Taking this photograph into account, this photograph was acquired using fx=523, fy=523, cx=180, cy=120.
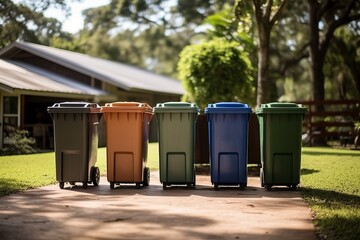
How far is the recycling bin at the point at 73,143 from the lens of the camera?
341 inches

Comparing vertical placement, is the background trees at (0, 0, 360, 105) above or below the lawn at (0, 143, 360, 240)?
above

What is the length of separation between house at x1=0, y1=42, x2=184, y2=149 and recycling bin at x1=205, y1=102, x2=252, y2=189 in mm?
9844

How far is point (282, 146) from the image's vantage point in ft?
27.9

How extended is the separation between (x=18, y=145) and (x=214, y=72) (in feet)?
22.9

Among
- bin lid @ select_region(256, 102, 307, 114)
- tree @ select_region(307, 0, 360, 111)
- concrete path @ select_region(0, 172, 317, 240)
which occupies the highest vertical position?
tree @ select_region(307, 0, 360, 111)

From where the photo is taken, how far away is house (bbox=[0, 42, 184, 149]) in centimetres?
1806

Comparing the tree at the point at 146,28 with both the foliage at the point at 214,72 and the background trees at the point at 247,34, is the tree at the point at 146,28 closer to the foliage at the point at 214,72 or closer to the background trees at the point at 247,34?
the background trees at the point at 247,34

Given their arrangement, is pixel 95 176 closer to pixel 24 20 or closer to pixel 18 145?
pixel 18 145

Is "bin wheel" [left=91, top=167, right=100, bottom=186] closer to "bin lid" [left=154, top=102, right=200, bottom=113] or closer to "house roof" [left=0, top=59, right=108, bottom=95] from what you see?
"bin lid" [left=154, top=102, right=200, bottom=113]

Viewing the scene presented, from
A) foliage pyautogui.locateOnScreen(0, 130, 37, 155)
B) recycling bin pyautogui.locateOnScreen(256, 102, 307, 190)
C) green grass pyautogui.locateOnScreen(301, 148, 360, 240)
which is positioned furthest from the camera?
foliage pyautogui.locateOnScreen(0, 130, 37, 155)

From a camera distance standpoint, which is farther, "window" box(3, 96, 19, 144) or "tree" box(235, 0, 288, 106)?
"window" box(3, 96, 19, 144)

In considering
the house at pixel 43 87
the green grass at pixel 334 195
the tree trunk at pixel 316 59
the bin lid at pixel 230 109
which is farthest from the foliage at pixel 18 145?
the tree trunk at pixel 316 59

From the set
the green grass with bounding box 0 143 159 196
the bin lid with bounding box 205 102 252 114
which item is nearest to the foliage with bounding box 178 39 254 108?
the green grass with bounding box 0 143 159 196

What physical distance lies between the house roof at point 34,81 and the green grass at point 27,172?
11.8 feet
